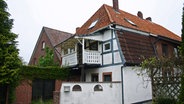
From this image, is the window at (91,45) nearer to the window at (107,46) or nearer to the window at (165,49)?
the window at (107,46)

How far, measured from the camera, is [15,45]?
1257 cm

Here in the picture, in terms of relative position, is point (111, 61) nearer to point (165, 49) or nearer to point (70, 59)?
point (70, 59)

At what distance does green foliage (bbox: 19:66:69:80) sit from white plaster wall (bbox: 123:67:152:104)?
20.3 feet

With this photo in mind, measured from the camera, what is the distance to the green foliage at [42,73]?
14791mm

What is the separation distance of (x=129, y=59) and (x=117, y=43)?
4.84 feet

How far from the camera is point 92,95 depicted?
469 inches

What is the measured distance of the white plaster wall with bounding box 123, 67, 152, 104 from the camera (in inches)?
515

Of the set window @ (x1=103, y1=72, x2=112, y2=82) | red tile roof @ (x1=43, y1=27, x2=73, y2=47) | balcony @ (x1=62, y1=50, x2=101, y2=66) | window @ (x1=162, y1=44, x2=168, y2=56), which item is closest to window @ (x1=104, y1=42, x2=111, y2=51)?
balcony @ (x1=62, y1=50, x2=101, y2=66)

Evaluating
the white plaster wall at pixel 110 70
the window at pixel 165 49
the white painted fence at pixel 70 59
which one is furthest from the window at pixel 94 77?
the window at pixel 165 49

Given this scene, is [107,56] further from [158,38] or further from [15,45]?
[15,45]

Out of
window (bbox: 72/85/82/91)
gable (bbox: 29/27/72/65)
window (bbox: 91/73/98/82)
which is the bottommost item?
window (bbox: 72/85/82/91)

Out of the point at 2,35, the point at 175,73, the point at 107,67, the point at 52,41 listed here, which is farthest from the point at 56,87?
the point at 175,73

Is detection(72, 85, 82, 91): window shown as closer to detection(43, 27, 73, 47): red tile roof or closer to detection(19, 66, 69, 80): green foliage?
detection(19, 66, 69, 80): green foliage

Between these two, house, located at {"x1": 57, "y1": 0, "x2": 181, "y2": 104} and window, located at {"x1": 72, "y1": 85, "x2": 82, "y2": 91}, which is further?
house, located at {"x1": 57, "y1": 0, "x2": 181, "y2": 104}
